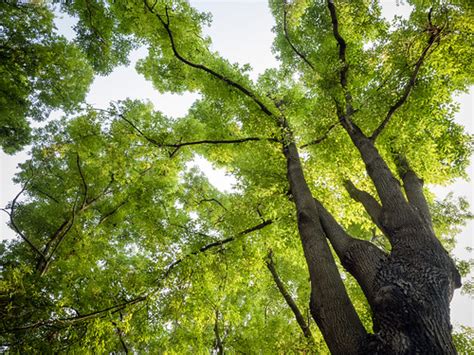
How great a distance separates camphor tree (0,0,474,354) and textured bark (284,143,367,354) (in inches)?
0.7

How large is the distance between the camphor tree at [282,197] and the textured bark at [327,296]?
2 cm

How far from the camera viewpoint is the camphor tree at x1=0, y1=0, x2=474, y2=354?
313 centimetres

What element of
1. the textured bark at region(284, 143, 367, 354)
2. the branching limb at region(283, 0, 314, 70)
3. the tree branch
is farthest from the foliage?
the textured bark at region(284, 143, 367, 354)

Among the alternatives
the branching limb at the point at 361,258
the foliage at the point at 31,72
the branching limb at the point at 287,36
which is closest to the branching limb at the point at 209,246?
the branching limb at the point at 361,258

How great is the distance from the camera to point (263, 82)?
25.2 feet

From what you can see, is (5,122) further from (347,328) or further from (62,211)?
(347,328)

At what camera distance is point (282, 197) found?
574 cm

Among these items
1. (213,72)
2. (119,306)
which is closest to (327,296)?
(119,306)

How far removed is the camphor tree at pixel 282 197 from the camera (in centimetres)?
313

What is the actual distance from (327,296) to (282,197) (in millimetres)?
2945

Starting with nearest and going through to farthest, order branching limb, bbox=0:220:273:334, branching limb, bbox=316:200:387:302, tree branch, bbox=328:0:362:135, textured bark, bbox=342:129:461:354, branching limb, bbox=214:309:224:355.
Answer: textured bark, bbox=342:129:461:354 < branching limb, bbox=316:200:387:302 < branching limb, bbox=0:220:273:334 < tree branch, bbox=328:0:362:135 < branching limb, bbox=214:309:224:355

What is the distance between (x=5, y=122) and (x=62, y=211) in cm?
394

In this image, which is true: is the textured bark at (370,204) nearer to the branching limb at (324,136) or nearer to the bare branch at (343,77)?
the branching limb at (324,136)

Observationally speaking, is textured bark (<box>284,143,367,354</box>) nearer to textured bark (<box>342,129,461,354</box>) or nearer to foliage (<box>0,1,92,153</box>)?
textured bark (<box>342,129,461,354</box>)
